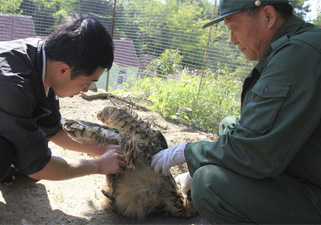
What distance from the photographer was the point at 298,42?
1.83 m

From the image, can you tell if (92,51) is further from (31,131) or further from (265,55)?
(265,55)

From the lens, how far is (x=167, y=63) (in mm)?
6891

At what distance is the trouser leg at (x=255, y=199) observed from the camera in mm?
1825

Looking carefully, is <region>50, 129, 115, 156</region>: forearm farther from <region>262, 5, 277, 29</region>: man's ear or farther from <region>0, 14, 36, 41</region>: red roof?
<region>0, 14, 36, 41</region>: red roof

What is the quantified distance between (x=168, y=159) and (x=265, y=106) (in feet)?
3.04

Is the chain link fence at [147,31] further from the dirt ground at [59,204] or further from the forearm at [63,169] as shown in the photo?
the forearm at [63,169]

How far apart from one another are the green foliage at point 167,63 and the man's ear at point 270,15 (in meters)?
4.61

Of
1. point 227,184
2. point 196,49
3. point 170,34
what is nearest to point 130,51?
point 170,34

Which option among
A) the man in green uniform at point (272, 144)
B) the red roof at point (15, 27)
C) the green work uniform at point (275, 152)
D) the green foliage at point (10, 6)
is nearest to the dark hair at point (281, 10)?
the man in green uniform at point (272, 144)

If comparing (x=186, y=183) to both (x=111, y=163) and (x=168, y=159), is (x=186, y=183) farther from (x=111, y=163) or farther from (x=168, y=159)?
(x=111, y=163)

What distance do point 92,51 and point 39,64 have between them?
0.43 meters

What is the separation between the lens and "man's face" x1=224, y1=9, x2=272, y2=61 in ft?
6.97

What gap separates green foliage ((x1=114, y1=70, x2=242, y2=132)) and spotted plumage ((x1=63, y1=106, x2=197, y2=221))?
3.20 metres

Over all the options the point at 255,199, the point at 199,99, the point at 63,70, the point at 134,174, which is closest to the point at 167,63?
the point at 199,99
